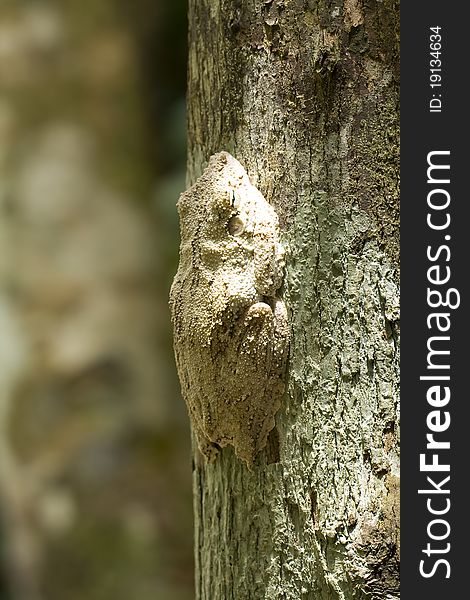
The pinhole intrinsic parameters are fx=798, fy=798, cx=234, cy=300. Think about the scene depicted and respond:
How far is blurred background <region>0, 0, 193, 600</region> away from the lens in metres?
2.05

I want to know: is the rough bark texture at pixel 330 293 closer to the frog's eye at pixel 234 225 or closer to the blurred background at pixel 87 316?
the frog's eye at pixel 234 225

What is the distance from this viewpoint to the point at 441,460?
708 millimetres

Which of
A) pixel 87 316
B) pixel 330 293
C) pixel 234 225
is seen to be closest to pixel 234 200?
pixel 234 225

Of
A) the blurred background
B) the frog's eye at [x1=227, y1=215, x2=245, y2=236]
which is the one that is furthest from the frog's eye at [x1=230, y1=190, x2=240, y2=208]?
the blurred background

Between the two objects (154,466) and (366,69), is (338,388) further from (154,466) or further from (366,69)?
(154,466)

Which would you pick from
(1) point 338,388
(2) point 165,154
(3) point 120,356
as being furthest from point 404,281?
(2) point 165,154

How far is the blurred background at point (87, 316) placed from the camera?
205 centimetres

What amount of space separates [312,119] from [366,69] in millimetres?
67

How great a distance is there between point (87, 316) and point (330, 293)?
1.41 m

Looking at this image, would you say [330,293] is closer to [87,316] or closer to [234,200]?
[234,200]

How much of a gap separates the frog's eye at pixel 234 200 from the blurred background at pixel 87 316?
1263 millimetres

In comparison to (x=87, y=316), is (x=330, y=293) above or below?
below

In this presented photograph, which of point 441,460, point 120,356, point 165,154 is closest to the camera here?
point 441,460

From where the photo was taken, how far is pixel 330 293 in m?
0.75
